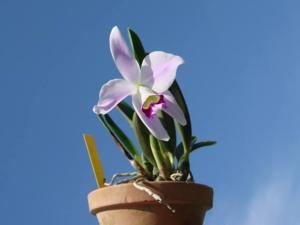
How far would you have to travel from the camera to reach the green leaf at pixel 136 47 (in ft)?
2.86

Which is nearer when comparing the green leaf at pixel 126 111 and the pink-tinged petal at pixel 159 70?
the pink-tinged petal at pixel 159 70

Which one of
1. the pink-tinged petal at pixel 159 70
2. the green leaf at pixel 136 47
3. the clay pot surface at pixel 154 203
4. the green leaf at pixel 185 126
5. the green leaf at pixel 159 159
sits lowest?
the clay pot surface at pixel 154 203

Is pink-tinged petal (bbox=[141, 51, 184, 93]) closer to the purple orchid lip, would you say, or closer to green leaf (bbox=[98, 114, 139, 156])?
the purple orchid lip

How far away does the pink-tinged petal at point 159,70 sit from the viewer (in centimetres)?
79

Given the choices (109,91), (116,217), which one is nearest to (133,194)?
(116,217)

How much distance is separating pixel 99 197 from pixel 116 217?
0.05 metres

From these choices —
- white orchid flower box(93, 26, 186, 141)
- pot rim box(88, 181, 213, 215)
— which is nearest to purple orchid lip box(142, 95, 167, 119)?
white orchid flower box(93, 26, 186, 141)

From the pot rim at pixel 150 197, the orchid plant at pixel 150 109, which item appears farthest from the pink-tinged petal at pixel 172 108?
the pot rim at pixel 150 197

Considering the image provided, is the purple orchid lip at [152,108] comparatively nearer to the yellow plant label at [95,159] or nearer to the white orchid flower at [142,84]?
the white orchid flower at [142,84]

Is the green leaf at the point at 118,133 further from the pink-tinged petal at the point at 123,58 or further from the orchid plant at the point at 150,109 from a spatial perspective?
the pink-tinged petal at the point at 123,58

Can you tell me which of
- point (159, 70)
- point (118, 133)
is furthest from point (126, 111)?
point (159, 70)

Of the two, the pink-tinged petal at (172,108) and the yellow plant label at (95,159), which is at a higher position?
the pink-tinged petal at (172,108)

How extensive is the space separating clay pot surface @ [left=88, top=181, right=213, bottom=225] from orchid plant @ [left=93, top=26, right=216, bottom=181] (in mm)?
47

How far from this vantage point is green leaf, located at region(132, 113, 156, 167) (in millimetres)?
867
